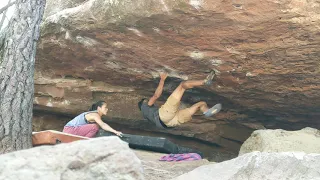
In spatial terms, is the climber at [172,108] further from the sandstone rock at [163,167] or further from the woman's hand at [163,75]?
the sandstone rock at [163,167]

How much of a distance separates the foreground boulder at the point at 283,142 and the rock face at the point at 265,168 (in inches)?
65.2

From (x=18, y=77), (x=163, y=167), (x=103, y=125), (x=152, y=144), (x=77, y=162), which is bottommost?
(x=152, y=144)

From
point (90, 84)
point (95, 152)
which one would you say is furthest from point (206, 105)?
point (95, 152)

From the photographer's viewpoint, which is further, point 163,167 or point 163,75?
point 163,75

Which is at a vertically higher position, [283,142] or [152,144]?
[283,142]

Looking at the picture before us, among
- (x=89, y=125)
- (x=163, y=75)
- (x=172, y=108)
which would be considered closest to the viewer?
(x=89, y=125)

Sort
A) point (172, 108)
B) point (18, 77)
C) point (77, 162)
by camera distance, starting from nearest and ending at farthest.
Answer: point (77, 162) → point (18, 77) → point (172, 108)

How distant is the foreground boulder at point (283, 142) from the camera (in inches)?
240

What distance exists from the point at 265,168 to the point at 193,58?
2.37 meters

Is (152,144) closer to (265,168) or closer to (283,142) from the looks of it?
(283,142)

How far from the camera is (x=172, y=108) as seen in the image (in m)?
7.17

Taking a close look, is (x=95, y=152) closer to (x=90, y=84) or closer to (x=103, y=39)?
(x=103, y=39)

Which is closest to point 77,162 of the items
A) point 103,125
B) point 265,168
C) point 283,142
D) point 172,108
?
point 265,168

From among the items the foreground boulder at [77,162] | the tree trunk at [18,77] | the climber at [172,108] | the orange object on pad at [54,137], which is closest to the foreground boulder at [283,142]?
the climber at [172,108]
